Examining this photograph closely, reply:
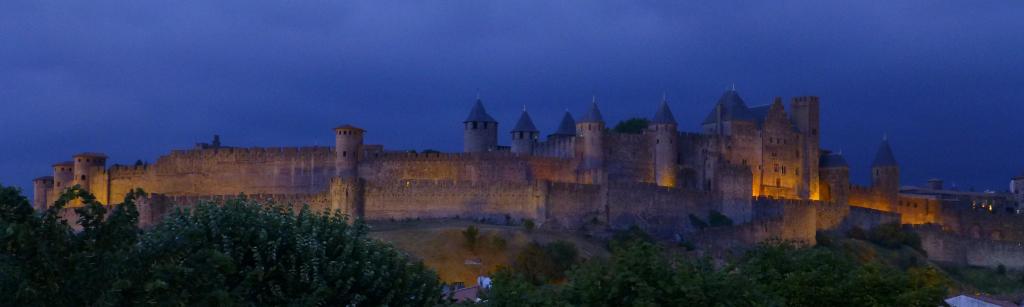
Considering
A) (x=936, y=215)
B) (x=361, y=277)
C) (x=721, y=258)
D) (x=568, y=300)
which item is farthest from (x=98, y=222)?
(x=936, y=215)

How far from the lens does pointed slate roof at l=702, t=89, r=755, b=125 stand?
3533 inches

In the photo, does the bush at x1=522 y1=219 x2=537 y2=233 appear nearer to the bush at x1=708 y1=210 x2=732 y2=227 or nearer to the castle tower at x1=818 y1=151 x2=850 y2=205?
the bush at x1=708 y1=210 x2=732 y2=227

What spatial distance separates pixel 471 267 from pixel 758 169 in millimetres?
26368

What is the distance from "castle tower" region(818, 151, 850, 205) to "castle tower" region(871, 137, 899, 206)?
3.76m

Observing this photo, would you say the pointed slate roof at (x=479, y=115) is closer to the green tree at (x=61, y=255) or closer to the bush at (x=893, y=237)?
the bush at (x=893, y=237)

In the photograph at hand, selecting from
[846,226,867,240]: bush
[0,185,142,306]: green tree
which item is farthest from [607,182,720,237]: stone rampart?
[0,185,142,306]: green tree

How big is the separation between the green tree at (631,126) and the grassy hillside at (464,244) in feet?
79.9

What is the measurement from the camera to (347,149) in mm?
83375

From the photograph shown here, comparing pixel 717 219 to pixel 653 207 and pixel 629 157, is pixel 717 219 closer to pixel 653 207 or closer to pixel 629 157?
pixel 653 207

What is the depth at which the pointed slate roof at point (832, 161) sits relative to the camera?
312 ft

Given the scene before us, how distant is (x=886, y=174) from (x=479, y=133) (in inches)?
1142

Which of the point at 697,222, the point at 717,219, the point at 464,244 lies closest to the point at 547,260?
the point at 464,244

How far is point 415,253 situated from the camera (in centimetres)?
6912

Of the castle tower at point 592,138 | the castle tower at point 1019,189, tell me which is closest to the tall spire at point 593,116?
the castle tower at point 592,138
